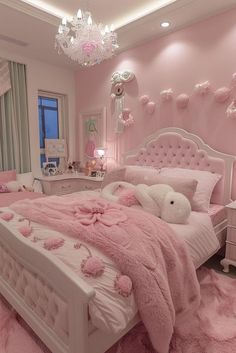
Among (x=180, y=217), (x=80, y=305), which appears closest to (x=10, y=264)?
(x=80, y=305)

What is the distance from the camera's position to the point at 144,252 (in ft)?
4.45

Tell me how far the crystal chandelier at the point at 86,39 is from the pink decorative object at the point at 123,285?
1.96m

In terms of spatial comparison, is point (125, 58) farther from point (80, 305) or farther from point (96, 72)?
point (80, 305)

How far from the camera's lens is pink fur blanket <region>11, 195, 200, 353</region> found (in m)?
1.24

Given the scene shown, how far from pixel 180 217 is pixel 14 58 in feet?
11.1

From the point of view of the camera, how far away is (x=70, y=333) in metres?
1.14

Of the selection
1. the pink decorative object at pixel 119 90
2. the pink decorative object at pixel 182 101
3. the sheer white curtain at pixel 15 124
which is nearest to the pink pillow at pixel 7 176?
the sheer white curtain at pixel 15 124

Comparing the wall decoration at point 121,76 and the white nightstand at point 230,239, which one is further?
the wall decoration at point 121,76

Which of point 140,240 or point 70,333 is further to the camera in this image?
point 140,240

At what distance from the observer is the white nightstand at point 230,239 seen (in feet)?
7.39

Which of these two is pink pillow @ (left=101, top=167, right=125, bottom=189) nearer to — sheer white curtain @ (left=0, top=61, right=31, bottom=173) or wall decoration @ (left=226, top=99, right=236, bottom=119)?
wall decoration @ (left=226, top=99, right=236, bottom=119)

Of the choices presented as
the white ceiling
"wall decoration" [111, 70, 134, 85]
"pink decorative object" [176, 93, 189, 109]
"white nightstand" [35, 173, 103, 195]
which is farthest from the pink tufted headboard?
the white ceiling

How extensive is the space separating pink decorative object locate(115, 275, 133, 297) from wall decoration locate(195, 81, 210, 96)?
2348 millimetres

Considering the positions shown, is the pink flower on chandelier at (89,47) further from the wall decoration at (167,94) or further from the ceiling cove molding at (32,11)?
the wall decoration at (167,94)
